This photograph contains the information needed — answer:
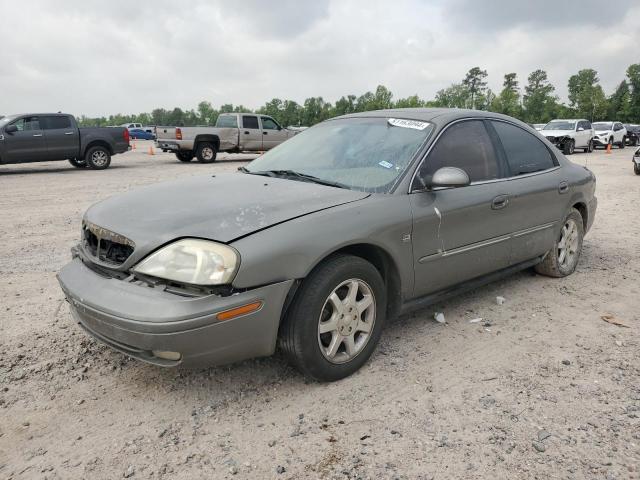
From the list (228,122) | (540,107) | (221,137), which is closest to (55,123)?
(221,137)

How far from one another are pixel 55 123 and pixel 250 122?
6.64 meters

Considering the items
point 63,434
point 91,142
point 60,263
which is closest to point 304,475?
point 63,434

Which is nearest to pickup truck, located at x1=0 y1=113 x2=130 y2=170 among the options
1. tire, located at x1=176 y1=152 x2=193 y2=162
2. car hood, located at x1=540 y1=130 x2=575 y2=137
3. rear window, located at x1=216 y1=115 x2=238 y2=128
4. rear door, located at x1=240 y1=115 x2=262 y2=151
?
tire, located at x1=176 y1=152 x2=193 y2=162

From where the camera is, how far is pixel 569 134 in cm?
2319

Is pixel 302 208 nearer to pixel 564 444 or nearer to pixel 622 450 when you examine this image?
pixel 564 444

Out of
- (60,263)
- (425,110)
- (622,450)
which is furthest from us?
(60,263)

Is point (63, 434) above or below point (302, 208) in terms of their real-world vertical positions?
below

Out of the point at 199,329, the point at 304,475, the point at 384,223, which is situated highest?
the point at 384,223

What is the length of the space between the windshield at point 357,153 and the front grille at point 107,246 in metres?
1.33

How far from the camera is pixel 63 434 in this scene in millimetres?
2471

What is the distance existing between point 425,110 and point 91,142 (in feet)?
46.3

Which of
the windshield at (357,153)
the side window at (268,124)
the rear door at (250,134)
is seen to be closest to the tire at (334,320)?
the windshield at (357,153)

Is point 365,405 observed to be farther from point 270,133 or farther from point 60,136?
point 270,133

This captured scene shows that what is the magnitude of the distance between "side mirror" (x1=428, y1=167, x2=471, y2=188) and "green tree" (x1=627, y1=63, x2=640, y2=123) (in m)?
72.2
